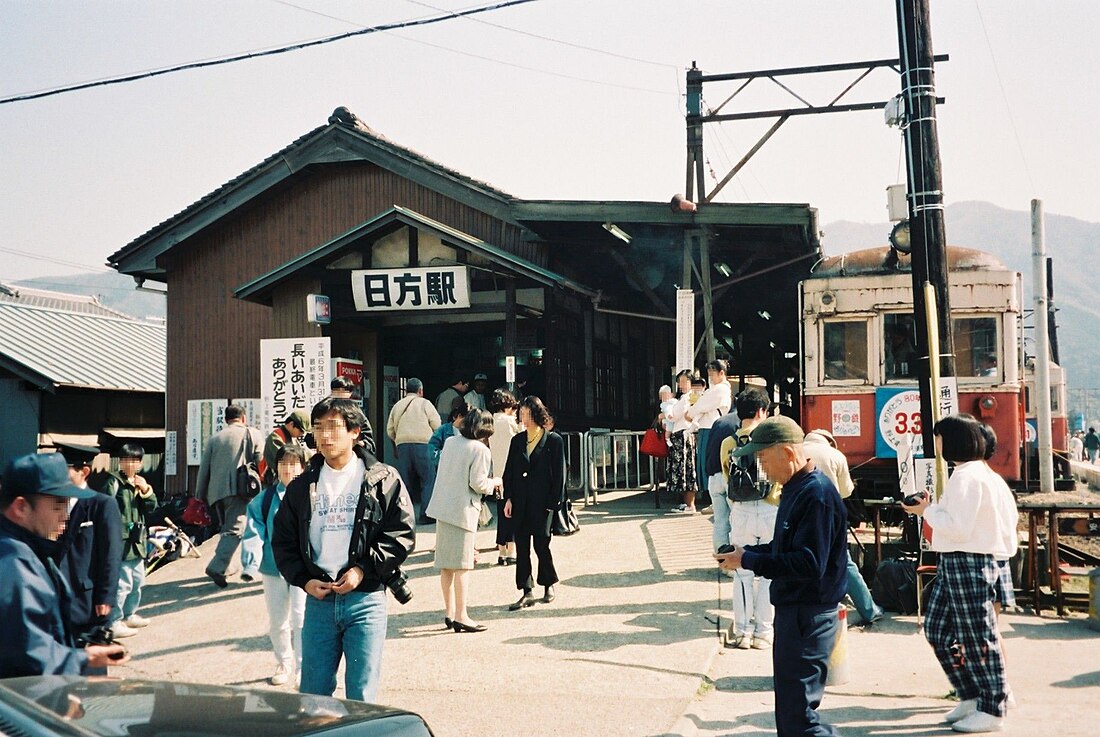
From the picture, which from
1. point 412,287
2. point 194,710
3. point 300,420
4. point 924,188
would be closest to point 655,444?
point 412,287

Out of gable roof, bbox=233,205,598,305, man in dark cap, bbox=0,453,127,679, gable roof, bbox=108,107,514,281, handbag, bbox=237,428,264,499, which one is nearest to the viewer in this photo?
man in dark cap, bbox=0,453,127,679

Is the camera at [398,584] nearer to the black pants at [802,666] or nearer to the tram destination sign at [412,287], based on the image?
the black pants at [802,666]

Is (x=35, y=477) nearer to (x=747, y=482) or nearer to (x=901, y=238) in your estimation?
(x=747, y=482)

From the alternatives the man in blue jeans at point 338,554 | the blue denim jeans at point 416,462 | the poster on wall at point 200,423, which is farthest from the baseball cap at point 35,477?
the poster on wall at point 200,423

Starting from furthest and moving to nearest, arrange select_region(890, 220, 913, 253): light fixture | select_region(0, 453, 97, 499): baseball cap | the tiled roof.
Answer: the tiled roof
select_region(890, 220, 913, 253): light fixture
select_region(0, 453, 97, 499): baseball cap

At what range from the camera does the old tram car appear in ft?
39.9

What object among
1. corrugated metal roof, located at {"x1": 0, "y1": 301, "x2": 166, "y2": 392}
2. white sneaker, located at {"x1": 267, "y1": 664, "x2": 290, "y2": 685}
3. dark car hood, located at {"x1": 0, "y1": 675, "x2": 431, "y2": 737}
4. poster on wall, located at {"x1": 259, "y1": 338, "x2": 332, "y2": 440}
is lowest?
white sneaker, located at {"x1": 267, "y1": 664, "x2": 290, "y2": 685}

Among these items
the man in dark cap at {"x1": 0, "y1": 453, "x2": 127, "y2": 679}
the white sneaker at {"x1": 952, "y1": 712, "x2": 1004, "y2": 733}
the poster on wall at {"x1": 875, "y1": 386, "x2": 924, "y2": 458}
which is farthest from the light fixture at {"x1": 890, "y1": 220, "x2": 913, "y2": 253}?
the man in dark cap at {"x1": 0, "y1": 453, "x2": 127, "y2": 679}

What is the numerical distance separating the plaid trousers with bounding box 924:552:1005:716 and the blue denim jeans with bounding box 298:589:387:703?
3.27 meters

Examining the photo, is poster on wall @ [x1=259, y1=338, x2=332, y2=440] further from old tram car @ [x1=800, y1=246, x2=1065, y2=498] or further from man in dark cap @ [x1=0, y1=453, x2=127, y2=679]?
man in dark cap @ [x1=0, y1=453, x2=127, y2=679]

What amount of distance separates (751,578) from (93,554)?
185 inches

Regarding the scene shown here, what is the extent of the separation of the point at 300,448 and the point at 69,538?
1.98 metres

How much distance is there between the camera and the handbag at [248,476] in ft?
34.3

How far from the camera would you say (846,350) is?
42.4 ft
